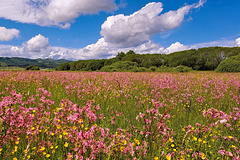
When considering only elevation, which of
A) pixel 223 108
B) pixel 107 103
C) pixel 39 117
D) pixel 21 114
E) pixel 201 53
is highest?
pixel 201 53

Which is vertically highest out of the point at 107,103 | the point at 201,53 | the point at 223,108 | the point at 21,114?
the point at 201,53

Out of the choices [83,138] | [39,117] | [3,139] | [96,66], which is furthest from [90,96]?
[96,66]

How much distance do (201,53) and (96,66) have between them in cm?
3850

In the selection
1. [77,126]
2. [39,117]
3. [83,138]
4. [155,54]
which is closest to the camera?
[83,138]

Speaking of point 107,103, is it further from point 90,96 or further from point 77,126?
point 77,126

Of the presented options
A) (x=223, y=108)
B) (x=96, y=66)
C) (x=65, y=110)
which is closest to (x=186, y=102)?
(x=223, y=108)

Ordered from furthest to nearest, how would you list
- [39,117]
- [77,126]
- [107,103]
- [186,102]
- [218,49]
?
[218,49]
[186,102]
[107,103]
[39,117]
[77,126]

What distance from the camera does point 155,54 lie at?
158 feet

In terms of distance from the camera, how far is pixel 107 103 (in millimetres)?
5559

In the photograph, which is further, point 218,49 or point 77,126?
point 218,49

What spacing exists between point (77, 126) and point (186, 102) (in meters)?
5.23

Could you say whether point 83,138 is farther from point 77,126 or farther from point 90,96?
point 90,96

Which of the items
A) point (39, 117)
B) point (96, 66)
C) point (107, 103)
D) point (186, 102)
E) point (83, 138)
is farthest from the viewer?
point (96, 66)

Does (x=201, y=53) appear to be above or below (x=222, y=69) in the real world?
above
